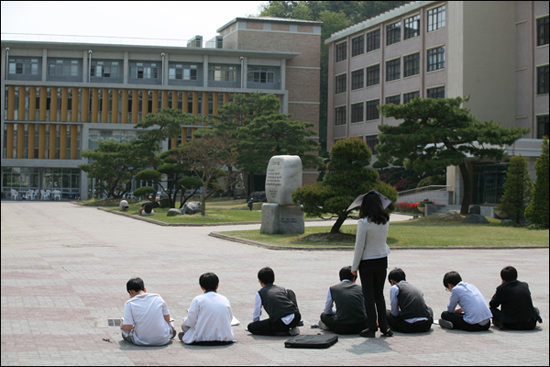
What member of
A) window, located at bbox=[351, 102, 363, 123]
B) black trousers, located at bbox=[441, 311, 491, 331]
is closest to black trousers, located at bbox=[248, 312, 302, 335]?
black trousers, located at bbox=[441, 311, 491, 331]

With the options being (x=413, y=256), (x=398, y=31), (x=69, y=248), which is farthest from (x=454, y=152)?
(x=398, y=31)

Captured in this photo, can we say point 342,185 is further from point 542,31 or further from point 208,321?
point 542,31

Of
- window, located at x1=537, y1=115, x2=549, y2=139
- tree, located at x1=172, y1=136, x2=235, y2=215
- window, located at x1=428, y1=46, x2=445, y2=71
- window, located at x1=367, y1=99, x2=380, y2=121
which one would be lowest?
tree, located at x1=172, y1=136, x2=235, y2=215

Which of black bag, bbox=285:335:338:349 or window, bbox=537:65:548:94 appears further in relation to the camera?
window, bbox=537:65:548:94

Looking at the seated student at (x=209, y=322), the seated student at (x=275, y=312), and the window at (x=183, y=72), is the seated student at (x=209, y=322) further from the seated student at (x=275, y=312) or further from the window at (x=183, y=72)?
the window at (x=183, y=72)

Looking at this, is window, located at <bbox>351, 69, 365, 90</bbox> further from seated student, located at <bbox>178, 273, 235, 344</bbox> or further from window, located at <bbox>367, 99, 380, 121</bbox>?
seated student, located at <bbox>178, 273, 235, 344</bbox>

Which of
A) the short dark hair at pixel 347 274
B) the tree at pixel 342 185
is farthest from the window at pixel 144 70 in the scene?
the short dark hair at pixel 347 274

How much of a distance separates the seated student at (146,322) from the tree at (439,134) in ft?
84.1

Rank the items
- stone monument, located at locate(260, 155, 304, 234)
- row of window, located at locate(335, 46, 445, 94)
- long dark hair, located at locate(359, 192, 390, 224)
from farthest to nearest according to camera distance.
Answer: row of window, located at locate(335, 46, 445, 94) → stone monument, located at locate(260, 155, 304, 234) → long dark hair, located at locate(359, 192, 390, 224)

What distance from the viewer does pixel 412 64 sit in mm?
52906

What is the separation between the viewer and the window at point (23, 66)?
201 ft

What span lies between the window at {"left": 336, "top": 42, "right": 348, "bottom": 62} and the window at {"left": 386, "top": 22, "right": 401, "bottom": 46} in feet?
22.5

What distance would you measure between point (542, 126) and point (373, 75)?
19.2 m

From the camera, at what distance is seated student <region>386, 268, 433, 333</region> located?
7648 millimetres
